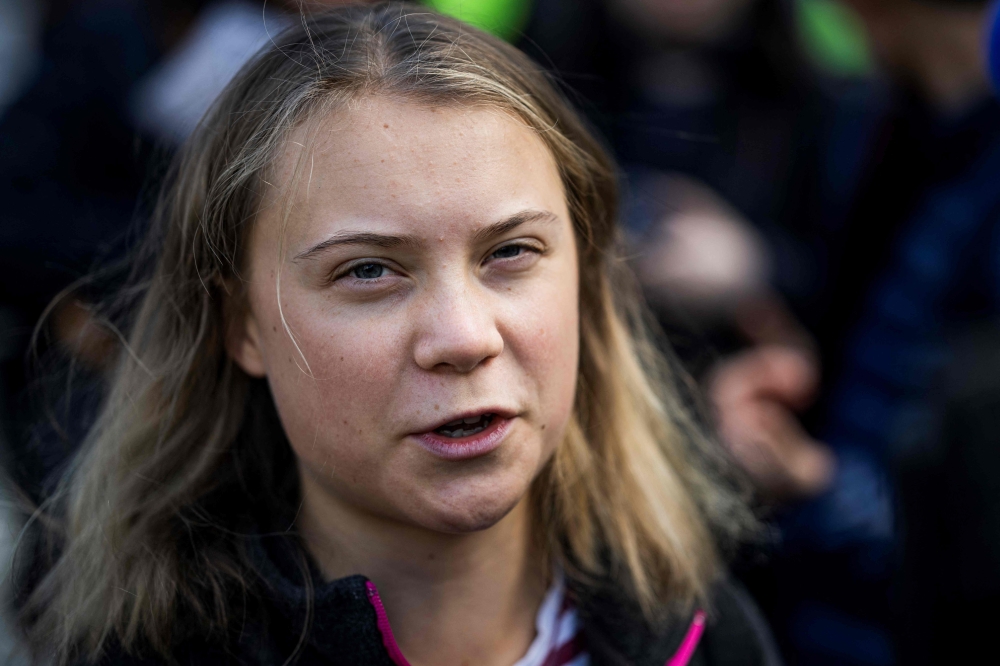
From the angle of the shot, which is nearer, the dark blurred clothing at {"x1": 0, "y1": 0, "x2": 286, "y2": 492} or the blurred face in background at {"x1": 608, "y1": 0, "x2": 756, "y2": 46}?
the dark blurred clothing at {"x1": 0, "y1": 0, "x2": 286, "y2": 492}

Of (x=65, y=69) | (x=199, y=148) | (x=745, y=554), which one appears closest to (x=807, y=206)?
(x=745, y=554)

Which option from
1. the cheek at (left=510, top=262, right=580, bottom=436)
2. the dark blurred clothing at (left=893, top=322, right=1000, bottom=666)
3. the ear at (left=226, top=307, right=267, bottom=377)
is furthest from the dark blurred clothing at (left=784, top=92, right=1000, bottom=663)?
the ear at (left=226, top=307, right=267, bottom=377)

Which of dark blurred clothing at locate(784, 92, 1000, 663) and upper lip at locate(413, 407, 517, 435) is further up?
upper lip at locate(413, 407, 517, 435)

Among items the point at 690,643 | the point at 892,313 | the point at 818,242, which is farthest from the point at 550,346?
the point at 818,242

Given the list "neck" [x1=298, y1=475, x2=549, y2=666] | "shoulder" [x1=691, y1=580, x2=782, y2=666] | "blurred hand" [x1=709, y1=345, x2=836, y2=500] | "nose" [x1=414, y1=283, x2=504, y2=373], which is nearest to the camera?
"nose" [x1=414, y1=283, x2=504, y2=373]

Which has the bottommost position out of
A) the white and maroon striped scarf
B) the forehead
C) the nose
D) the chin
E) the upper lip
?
the white and maroon striped scarf

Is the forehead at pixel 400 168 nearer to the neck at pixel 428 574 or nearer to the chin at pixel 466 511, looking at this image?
the chin at pixel 466 511

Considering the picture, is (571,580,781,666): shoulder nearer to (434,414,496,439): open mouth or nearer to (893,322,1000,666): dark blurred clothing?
(893,322,1000,666): dark blurred clothing

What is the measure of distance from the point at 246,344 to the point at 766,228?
6.81ft

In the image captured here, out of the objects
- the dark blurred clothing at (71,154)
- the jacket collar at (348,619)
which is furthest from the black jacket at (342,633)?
the dark blurred clothing at (71,154)

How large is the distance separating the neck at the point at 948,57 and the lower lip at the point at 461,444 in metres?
1.99

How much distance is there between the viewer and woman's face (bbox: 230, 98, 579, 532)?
4.28ft

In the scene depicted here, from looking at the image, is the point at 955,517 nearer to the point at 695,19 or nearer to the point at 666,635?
the point at 666,635

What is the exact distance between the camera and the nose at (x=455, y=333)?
50.3 inches
